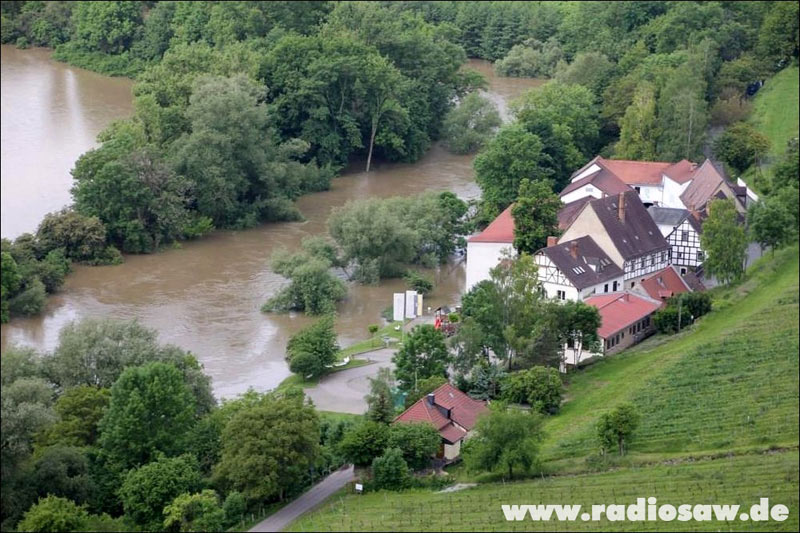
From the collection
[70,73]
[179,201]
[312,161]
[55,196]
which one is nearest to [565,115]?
[312,161]

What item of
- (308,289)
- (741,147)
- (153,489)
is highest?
(741,147)

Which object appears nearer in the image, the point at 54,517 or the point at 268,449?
the point at 54,517

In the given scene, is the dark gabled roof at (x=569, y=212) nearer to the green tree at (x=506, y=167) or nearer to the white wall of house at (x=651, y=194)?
the white wall of house at (x=651, y=194)

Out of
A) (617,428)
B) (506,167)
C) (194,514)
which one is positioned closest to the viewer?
(194,514)

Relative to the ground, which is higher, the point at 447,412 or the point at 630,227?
the point at 630,227

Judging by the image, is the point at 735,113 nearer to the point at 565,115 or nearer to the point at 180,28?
the point at 565,115

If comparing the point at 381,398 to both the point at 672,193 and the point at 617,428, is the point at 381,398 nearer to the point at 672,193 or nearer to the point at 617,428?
the point at 617,428

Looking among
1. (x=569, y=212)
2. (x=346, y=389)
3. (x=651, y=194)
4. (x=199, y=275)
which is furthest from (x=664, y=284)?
(x=199, y=275)
